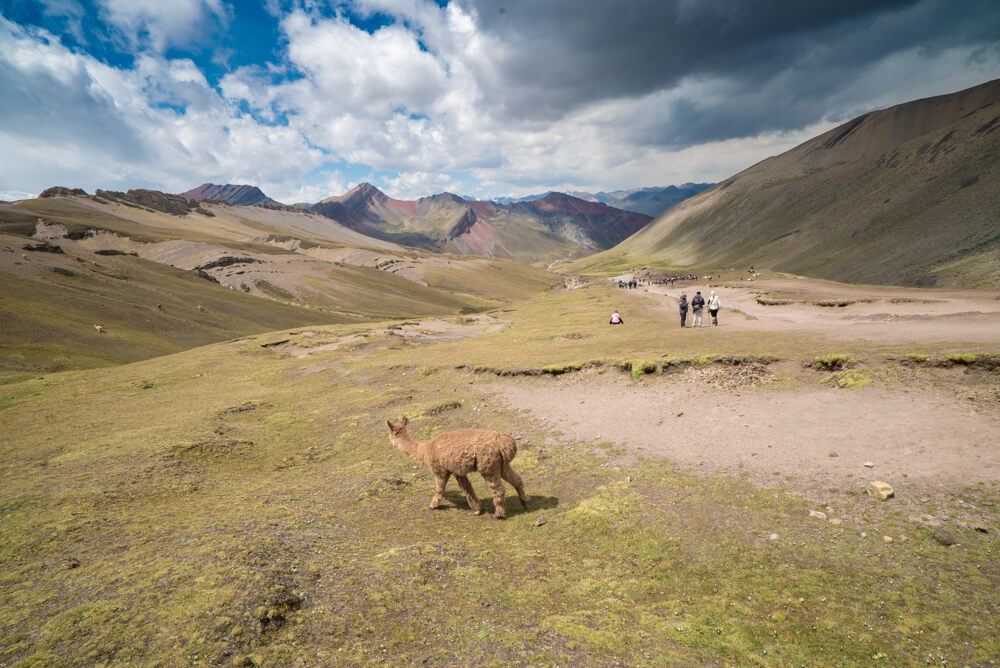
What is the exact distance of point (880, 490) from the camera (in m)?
11.1

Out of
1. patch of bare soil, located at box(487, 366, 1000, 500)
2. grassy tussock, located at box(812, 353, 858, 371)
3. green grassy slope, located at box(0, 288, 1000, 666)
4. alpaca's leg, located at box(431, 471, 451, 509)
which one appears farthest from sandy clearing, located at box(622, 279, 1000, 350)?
alpaca's leg, located at box(431, 471, 451, 509)

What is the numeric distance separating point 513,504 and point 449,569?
459 centimetres

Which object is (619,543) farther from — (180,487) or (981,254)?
(981,254)

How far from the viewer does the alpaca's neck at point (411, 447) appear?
1366 centimetres

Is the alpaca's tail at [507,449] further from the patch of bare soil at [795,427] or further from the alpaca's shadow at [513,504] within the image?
Result: the patch of bare soil at [795,427]

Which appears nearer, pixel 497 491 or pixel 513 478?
pixel 497 491

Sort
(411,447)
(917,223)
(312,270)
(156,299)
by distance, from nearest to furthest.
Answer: (411,447), (156,299), (917,223), (312,270)

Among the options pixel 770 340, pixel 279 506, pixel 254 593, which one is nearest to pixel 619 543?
pixel 254 593

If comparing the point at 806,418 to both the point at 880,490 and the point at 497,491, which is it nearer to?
the point at 880,490

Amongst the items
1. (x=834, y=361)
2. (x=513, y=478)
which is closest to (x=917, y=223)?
(x=834, y=361)

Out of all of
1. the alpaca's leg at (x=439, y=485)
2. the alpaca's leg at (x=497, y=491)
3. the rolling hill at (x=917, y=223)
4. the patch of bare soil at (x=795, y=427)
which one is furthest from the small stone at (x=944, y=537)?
the rolling hill at (x=917, y=223)

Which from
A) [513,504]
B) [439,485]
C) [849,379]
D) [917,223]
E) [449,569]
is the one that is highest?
[917,223]

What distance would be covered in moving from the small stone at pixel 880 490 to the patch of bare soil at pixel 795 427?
0.28m

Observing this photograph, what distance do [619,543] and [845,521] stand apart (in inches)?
224
